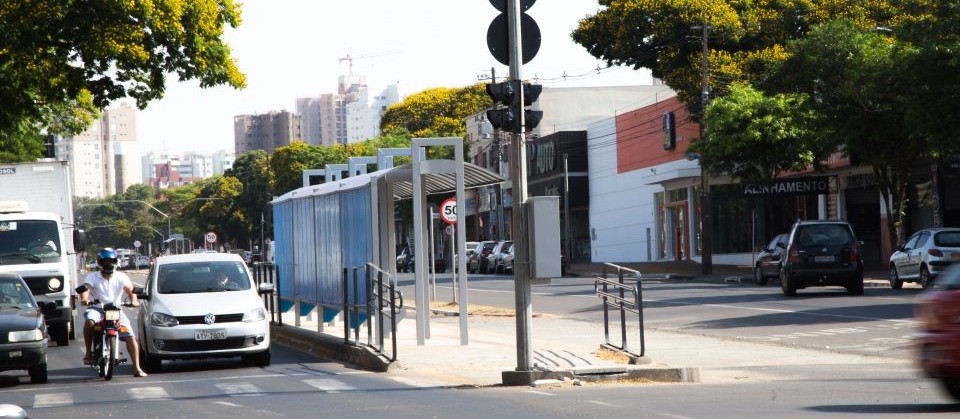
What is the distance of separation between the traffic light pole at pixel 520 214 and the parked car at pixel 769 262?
25422 millimetres

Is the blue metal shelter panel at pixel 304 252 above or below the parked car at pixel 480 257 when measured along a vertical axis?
above

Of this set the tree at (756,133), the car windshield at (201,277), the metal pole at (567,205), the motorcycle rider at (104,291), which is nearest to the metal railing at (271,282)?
the car windshield at (201,277)

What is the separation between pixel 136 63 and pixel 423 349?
22.7 feet

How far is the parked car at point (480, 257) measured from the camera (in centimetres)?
7025

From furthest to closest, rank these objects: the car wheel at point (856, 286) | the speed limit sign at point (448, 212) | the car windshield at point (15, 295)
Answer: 1. the speed limit sign at point (448, 212)
2. the car wheel at point (856, 286)
3. the car windshield at point (15, 295)

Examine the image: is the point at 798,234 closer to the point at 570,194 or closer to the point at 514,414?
the point at 514,414

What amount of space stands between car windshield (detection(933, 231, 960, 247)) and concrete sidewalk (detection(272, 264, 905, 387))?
1092 centimetres

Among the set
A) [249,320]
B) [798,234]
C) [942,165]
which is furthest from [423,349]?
[942,165]

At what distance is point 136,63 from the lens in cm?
2272

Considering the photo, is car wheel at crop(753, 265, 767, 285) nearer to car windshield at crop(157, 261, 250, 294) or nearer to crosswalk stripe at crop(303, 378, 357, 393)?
car windshield at crop(157, 261, 250, 294)

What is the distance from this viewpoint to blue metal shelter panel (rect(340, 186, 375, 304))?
66.7 ft

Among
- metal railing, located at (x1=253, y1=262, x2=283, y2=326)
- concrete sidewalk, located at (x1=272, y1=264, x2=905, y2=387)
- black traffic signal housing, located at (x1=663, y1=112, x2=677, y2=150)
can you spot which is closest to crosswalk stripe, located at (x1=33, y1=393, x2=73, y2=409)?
concrete sidewalk, located at (x1=272, y1=264, x2=905, y2=387)

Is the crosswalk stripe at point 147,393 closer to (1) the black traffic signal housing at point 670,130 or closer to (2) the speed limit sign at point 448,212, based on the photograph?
(2) the speed limit sign at point 448,212

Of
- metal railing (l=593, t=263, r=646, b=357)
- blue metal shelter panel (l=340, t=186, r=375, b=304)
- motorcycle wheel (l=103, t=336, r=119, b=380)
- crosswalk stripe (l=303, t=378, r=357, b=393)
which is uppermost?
blue metal shelter panel (l=340, t=186, r=375, b=304)
